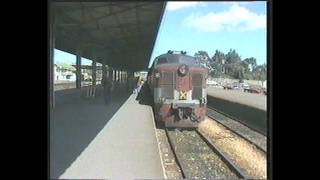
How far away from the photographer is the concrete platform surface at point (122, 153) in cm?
334

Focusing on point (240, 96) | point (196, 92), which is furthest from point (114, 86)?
point (240, 96)

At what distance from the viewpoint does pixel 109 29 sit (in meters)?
3.53

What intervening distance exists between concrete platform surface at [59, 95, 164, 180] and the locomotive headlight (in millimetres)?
632

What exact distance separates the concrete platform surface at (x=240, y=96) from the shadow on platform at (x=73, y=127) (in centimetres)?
98

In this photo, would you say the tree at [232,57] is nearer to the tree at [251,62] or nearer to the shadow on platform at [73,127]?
the tree at [251,62]

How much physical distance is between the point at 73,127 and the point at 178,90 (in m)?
1.15

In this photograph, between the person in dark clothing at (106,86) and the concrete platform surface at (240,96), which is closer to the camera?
the concrete platform surface at (240,96)

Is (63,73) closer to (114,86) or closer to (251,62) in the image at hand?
(114,86)

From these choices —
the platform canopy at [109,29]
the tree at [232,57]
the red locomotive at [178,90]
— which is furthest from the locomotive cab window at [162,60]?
the tree at [232,57]

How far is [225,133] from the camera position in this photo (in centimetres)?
429
